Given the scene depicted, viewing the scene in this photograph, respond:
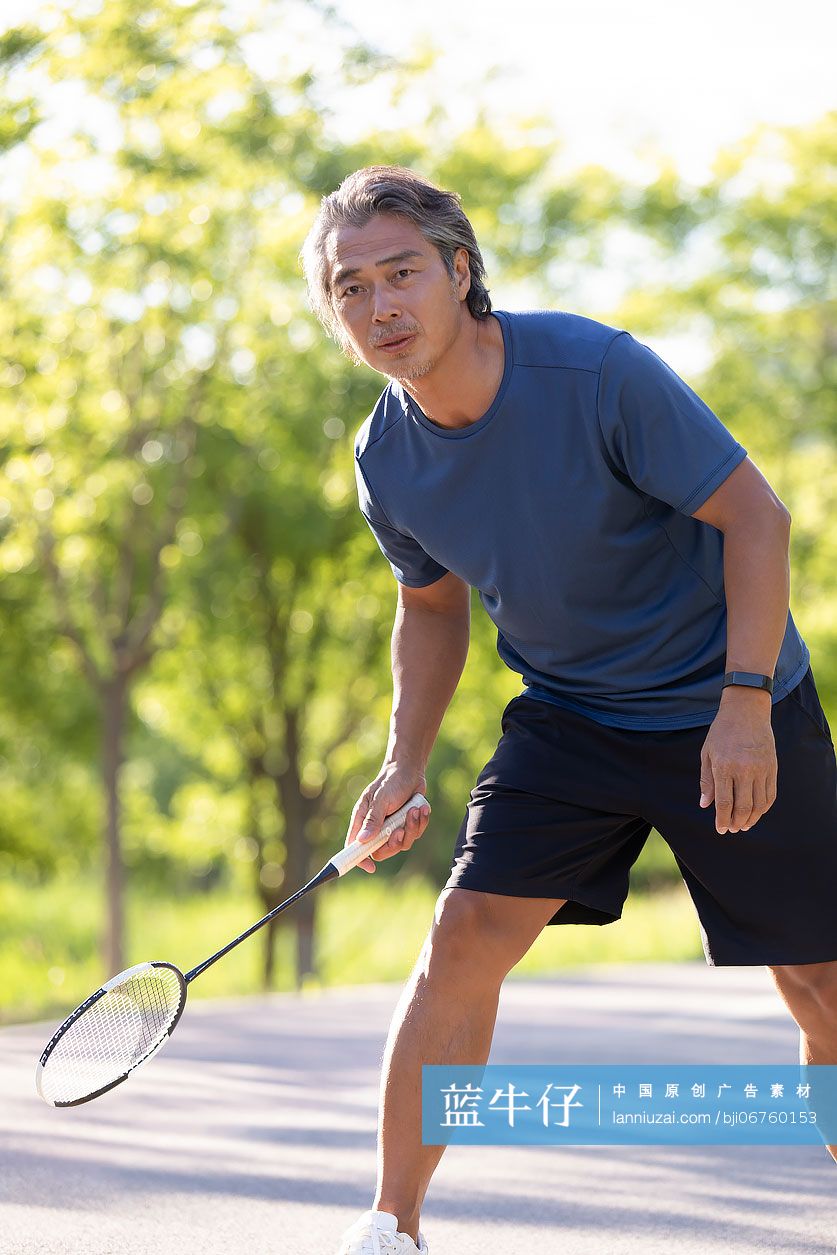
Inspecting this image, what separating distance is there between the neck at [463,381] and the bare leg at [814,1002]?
3.91ft

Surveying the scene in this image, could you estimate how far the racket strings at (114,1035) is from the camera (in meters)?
3.13

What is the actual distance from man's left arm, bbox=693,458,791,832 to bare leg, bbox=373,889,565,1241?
17.0 inches

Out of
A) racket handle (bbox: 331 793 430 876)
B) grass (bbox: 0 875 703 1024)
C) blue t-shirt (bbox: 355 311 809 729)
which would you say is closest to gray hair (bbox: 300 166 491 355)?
blue t-shirt (bbox: 355 311 809 729)

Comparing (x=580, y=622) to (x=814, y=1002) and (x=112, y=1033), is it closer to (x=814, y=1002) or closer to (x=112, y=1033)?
(x=814, y=1002)

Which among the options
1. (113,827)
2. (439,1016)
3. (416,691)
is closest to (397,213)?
(416,691)

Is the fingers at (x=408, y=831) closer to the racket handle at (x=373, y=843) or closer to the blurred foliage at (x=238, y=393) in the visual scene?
the racket handle at (x=373, y=843)

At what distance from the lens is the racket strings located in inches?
123

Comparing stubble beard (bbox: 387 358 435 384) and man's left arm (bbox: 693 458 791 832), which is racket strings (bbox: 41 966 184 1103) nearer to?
man's left arm (bbox: 693 458 791 832)

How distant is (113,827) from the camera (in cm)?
1240

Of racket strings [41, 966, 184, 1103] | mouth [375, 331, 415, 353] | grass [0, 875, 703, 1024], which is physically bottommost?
grass [0, 875, 703, 1024]

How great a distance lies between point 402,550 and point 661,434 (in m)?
0.70

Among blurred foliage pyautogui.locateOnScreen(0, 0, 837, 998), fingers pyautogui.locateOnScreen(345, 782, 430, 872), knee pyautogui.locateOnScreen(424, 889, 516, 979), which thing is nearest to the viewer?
knee pyautogui.locateOnScreen(424, 889, 516, 979)

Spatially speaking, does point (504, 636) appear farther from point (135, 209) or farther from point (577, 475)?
point (135, 209)

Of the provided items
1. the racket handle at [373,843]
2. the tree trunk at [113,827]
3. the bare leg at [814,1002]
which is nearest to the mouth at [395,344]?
the racket handle at [373,843]
